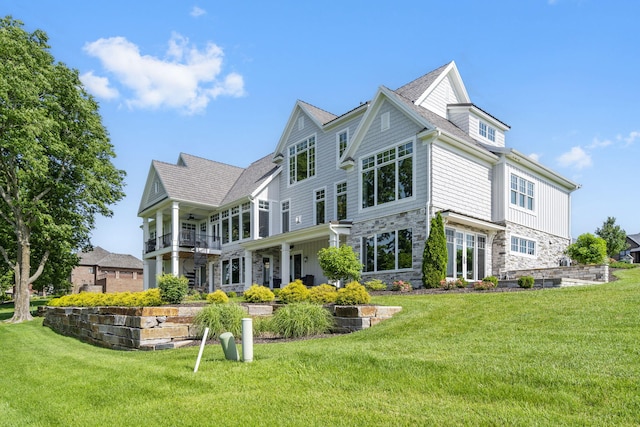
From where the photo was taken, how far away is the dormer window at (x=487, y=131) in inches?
869

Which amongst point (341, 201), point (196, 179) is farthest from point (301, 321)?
point (196, 179)

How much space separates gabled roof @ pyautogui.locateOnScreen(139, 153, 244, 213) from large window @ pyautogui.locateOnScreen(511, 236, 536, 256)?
1619 centimetres

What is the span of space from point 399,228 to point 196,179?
16216 millimetres

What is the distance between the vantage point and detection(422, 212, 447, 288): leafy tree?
16609mm

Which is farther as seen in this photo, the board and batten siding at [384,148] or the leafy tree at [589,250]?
the leafy tree at [589,250]

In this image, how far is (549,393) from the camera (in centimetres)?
512

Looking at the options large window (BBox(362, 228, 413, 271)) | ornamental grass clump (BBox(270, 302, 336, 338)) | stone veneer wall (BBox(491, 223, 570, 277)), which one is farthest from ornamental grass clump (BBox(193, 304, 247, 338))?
stone veneer wall (BBox(491, 223, 570, 277))

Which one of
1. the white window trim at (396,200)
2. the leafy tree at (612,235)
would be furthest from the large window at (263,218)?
the leafy tree at (612,235)

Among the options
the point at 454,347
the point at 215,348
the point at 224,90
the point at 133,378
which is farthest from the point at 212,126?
the point at 454,347

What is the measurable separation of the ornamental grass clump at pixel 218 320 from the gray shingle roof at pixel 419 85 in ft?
42.8

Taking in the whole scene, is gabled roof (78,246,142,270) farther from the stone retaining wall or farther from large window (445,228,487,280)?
the stone retaining wall

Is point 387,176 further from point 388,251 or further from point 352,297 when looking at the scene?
point 352,297

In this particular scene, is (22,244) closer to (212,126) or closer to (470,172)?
(212,126)

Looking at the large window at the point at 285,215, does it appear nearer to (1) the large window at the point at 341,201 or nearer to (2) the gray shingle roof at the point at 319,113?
(1) the large window at the point at 341,201
